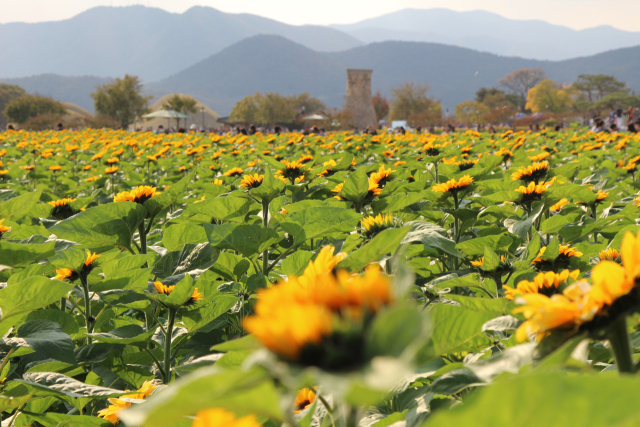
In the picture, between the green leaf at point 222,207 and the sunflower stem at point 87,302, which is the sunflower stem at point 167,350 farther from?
the green leaf at point 222,207

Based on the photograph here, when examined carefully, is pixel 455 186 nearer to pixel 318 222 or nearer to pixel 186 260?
pixel 318 222

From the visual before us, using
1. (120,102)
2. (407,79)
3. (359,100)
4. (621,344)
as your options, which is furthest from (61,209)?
(407,79)

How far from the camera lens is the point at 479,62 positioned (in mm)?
186875

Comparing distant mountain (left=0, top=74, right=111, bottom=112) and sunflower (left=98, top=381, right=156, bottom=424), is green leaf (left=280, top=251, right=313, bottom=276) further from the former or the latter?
distant mountain (left=0, top=74, right=111, bottom=112)

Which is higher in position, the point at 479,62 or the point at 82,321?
the point at 479,62

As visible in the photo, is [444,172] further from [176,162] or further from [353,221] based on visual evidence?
[176,162]

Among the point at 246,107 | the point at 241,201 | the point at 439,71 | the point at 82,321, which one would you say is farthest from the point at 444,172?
the point at 439,71

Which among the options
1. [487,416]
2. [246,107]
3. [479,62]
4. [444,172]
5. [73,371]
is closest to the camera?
[487,416]

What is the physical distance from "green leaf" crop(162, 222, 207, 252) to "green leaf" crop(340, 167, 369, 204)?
578mm

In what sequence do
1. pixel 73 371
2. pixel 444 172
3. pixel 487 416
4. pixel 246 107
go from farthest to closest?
1. pixel 246 107
2. pixel 444 172
3. pixel 73 371
4. pixel 487 416

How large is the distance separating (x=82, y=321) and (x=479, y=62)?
204625 mm

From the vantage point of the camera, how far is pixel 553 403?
0.96 ft

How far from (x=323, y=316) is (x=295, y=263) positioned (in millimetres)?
862

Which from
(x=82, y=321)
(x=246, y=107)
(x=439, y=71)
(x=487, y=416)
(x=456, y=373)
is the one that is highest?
(x=439, y=71)
